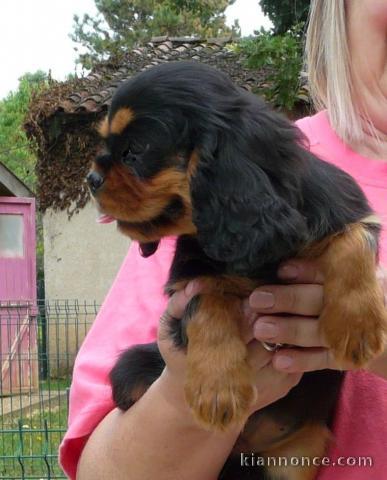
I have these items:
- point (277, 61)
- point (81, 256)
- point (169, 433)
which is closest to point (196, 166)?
point (169, 433)

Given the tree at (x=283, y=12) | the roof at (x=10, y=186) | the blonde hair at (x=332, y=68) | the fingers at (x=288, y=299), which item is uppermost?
the tree at (x=283, y=12)

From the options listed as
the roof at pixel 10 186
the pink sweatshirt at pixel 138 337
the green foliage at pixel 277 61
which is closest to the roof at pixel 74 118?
the roof at pixel 10 186

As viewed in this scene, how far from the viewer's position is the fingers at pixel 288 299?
1664 millimetres

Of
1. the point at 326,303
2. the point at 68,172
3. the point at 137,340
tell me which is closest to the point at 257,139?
the point at 326,303

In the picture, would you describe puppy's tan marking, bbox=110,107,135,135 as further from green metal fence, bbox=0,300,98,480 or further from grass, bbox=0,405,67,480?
green metal fence, bbox=0,300,98,480

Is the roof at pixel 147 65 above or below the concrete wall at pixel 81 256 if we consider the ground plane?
above

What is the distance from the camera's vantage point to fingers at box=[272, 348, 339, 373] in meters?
1.69

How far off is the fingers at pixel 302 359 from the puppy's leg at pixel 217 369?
0.08 m

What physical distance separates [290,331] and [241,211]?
28cm

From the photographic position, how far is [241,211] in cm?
160

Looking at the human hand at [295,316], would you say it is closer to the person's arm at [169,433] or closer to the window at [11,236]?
the person's arm at [169,433]

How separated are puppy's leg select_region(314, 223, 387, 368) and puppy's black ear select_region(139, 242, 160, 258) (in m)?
0.46

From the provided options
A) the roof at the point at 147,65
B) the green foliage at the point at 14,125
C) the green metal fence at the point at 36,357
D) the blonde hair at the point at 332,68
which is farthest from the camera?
the green foliage at the point at 14,125

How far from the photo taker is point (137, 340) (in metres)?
2.15
